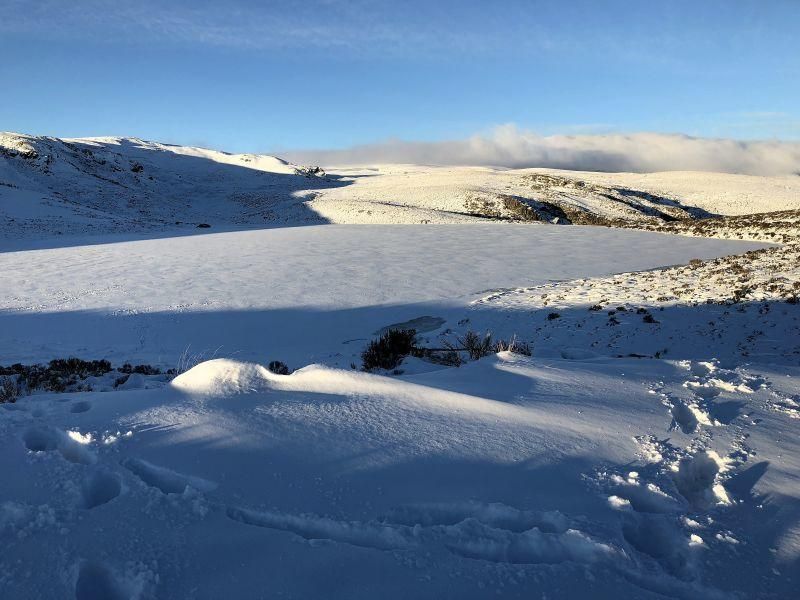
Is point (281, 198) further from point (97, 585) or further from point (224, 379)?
point (97, 585)

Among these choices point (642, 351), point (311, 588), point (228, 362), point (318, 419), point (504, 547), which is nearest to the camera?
point (311, 588)

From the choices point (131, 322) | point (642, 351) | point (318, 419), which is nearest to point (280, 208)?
point (131, 322)

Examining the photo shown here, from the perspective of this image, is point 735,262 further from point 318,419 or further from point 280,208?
point 280,208

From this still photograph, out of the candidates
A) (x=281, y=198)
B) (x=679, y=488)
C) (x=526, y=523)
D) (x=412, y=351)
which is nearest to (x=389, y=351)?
(x=412, y=351)

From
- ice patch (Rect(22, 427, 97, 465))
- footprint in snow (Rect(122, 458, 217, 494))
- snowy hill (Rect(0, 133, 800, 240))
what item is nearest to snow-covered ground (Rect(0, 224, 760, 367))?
ice patch (Rect(22, 427, 97, 465))

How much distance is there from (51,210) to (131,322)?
28.3 meters

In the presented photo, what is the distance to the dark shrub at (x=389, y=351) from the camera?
7.50 m

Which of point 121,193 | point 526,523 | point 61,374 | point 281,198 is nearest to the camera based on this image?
point 526,523

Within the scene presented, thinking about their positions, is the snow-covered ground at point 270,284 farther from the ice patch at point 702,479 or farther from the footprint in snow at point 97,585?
the footprint in snow at point 97,585

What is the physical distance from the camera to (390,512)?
2812mm

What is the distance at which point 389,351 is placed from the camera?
8000mm

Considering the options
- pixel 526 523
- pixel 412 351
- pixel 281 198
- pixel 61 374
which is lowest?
pixel 61 374

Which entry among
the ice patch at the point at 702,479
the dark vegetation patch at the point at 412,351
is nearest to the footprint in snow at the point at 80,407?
the dark vegetation patch at the point at 412,351

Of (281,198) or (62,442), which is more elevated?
(281,198)
